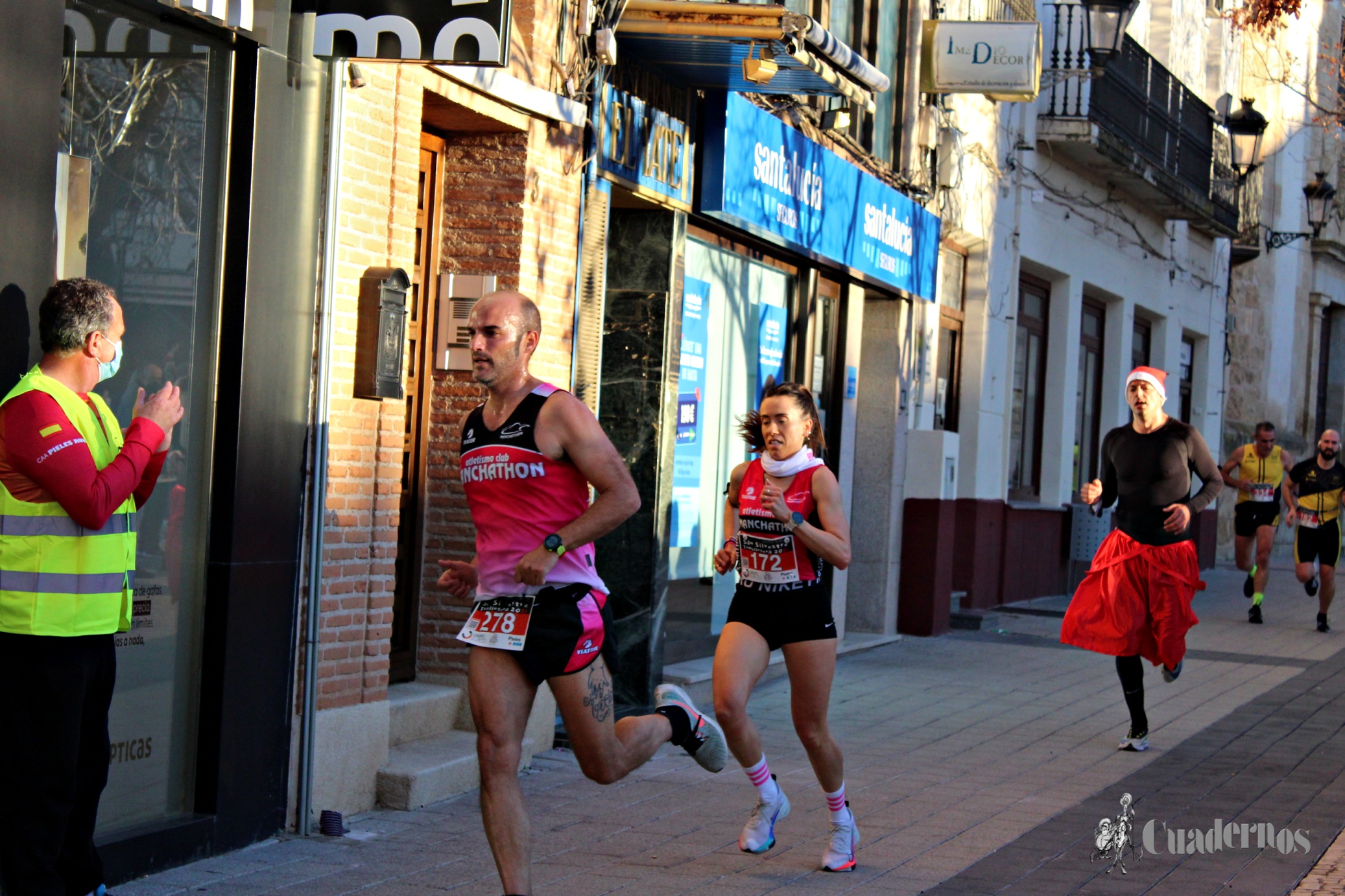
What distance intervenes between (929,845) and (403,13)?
387 centimetres

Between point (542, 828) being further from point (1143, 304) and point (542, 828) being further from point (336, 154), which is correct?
point (1143, 304)

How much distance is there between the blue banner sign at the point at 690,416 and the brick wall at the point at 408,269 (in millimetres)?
2098

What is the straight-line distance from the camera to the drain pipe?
6.60 meters

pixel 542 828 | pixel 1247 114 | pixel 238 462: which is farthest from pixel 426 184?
pixel 1247 114

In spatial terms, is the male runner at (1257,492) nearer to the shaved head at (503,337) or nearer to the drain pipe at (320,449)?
the drain pipe at (320,449)

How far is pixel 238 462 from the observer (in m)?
6.26

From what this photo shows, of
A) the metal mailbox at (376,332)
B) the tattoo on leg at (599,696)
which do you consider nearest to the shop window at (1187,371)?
the metal mailbox at (376,332)

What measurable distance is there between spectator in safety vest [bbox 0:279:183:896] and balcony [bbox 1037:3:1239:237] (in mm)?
13943

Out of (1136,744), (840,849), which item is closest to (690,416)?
(1136,744)

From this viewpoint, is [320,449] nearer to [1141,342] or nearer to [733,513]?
[733,513]

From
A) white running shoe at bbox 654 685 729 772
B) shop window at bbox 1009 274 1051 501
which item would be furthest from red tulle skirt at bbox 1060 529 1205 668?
shop window at bbox 1009 274 1051 501

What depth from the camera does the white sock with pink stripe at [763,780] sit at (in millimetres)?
6441

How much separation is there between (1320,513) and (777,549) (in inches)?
447

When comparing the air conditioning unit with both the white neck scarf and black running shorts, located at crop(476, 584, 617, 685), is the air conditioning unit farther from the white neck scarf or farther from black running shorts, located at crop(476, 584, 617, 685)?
black running shorts, located at crop(476, 584, 617, 685)
